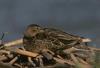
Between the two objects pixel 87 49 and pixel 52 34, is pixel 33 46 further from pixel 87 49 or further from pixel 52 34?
pixel 87 49

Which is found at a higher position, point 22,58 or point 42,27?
point 42,27

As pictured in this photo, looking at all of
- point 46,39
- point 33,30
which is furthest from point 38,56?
point 33,30

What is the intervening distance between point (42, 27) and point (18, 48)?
0.68 metres

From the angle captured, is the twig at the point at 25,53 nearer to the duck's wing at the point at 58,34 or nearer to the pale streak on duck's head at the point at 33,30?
the pale streak on duck's head at the point at 33,30

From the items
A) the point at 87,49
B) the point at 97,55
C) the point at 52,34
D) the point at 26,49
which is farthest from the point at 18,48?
the point at 97,55

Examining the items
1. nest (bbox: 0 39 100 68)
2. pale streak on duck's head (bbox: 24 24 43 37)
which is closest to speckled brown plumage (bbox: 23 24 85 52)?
pale streak on duck's head (bbox: 24 24 43 37)

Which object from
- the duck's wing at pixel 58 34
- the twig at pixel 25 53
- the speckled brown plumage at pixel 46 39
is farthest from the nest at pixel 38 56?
the duck's wing at pixel 58 34

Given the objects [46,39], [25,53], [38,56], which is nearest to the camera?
[38,56]

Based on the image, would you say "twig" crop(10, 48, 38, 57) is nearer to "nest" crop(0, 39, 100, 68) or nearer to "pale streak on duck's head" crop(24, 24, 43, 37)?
"nest" crop(0, 39, 100, 68)

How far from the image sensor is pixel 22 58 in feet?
29.4

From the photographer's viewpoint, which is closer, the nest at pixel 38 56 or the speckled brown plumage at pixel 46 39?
the nest at pixel 38 56

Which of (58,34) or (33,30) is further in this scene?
(33,30)

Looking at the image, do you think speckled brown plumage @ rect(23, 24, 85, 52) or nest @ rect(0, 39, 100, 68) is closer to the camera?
nest @ rect(0, 39, 100, 68)

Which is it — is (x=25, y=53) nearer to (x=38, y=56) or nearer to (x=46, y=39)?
(x=38, y=56)
